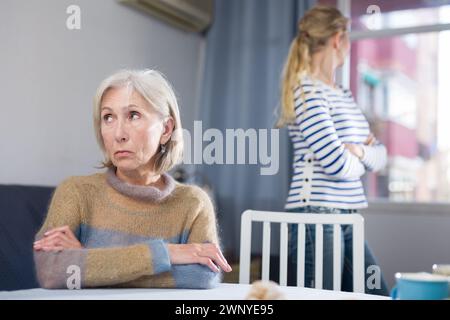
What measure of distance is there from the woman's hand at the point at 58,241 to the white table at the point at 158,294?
0.05 meters

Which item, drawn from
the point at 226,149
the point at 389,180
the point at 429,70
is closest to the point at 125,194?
the point at 226,149

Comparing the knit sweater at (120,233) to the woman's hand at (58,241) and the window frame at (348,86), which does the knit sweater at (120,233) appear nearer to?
the woman's hand at (58,241)

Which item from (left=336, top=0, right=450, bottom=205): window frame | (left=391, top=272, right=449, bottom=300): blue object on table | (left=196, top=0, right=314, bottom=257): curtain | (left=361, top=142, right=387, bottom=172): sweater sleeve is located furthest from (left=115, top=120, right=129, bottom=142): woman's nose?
(left=336, top=0, right=450, bottom=205): window frame

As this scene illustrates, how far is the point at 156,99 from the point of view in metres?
0.71

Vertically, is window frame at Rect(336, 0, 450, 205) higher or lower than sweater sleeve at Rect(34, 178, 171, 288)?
higher

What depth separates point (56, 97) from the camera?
792 millimetres

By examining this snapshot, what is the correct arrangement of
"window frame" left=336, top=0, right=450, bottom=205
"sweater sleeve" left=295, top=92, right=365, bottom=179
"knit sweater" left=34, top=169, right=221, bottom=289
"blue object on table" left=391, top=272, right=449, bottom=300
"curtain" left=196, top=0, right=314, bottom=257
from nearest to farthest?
1. "blue object on table" left=391, top=272, right=449, bottom=300
2. "knit sweater" left=34, top=169, right=221, bottom=289
3. "sweater sleeve" left=295, top=92, right=365, bottom=179
4. "curtain" left=196, top=0, right=314, bottom=257
5. "window frame" left=336, top=0, right=450, bottom=205

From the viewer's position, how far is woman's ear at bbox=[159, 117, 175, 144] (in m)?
0.74

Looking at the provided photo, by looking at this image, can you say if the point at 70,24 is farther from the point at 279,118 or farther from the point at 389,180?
the point at 389,180

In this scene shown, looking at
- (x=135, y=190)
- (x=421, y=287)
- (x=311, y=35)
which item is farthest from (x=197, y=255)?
(x=311, y=35)

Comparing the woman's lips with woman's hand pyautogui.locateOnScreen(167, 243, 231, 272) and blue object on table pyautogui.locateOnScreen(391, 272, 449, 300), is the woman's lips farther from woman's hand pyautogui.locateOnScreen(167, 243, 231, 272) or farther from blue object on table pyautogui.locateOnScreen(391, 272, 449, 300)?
blue object on table pyautogui.locateOnScreen(391, 272, 449, 300)

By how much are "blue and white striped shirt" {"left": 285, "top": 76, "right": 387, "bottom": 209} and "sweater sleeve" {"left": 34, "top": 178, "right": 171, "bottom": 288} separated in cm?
37

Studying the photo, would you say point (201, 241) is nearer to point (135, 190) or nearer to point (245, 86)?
point (135, 190)

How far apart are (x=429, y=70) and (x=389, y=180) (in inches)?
14.9
